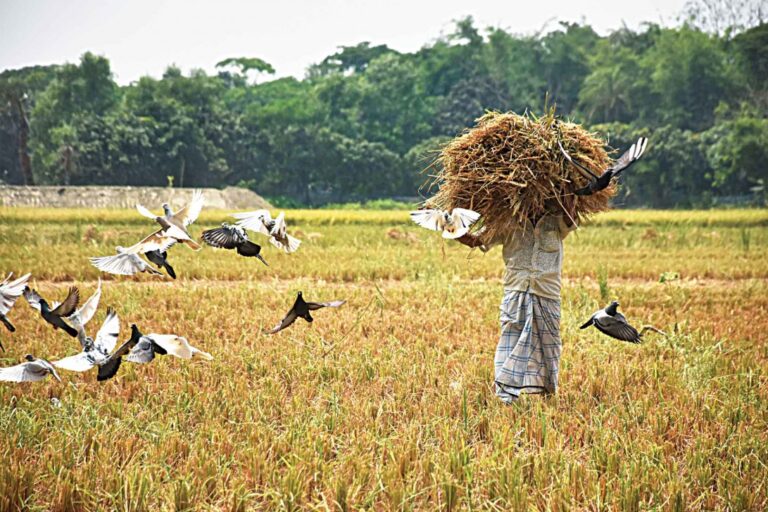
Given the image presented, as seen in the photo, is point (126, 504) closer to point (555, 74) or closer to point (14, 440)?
point (14, 440)

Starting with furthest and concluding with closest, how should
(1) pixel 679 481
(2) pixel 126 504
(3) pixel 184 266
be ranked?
1. (3) pixel 184 266
2. (1) pixel 679 481
3. (2) pixel 126 504

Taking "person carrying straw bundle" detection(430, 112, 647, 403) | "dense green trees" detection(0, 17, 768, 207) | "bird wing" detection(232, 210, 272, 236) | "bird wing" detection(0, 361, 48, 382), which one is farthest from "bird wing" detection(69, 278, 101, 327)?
"dense green trees" detection(0, 17, 768, 207)

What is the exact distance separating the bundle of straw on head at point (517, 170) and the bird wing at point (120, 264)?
168cm

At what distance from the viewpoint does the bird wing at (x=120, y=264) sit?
10.7 feet

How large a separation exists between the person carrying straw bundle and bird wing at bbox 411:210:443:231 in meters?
0.34

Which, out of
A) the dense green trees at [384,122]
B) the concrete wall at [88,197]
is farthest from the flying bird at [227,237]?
the dense green trees at [384,122]

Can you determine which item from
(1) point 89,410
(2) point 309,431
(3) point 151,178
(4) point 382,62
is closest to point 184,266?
(1) point 89,410

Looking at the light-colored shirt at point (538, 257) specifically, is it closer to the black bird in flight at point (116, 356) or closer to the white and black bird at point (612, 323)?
the white and black bird at point (612, 323)

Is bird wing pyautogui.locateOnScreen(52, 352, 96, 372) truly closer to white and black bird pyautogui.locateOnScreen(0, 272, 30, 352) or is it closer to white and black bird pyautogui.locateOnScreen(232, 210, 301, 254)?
white and black bird pyautogui.locateOnScreen(0, 272, 30, 352)

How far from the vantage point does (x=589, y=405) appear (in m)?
3.85

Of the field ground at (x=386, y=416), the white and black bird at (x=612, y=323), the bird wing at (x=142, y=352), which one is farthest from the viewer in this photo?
the white and black bird at (x=612, y=323)

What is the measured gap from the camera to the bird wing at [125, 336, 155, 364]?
316 centimetres

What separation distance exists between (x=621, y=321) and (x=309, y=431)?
67.6 inches

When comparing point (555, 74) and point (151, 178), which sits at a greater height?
point (555, 74)
